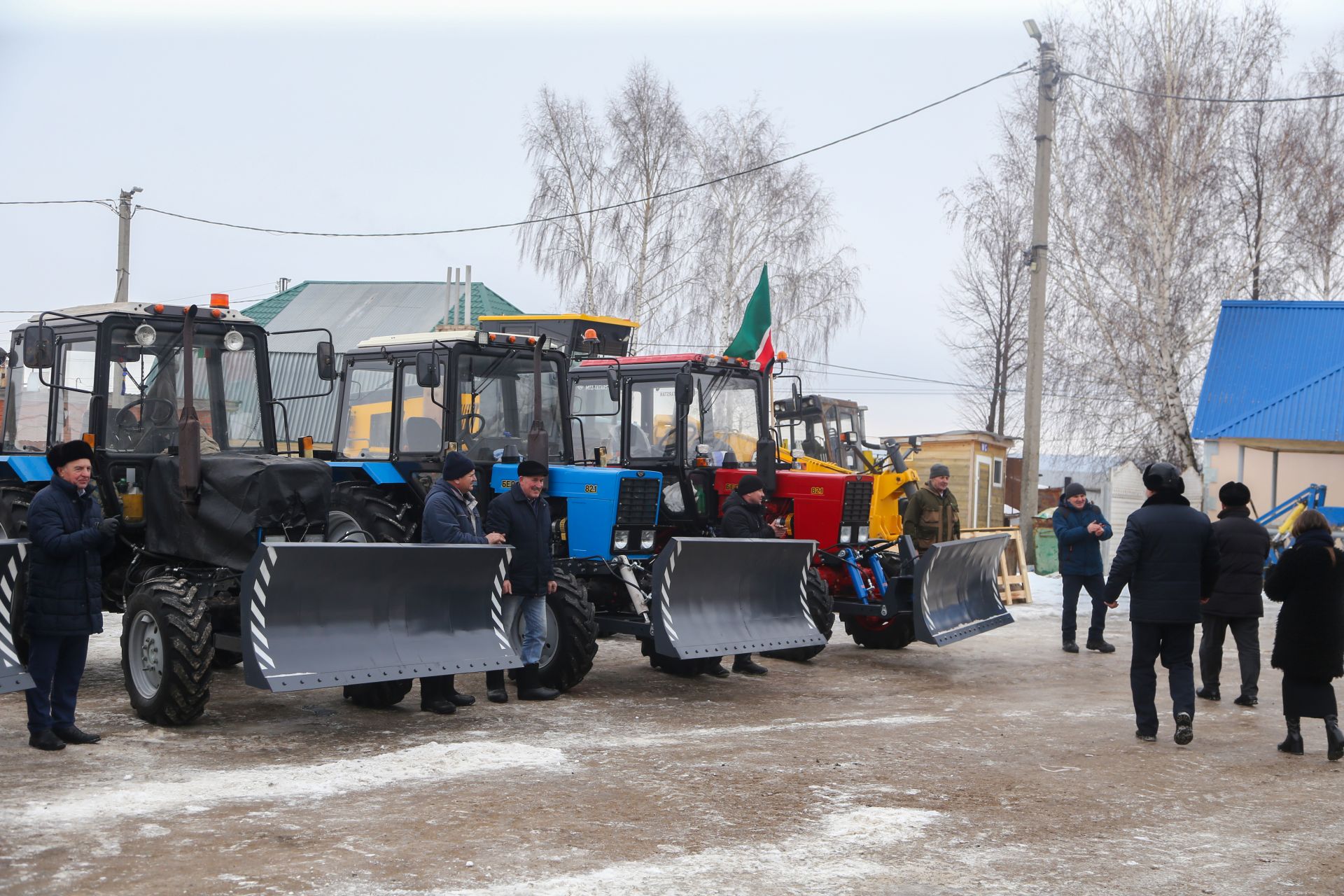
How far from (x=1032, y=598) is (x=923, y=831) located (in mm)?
13690

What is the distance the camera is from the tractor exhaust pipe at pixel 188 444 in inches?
321

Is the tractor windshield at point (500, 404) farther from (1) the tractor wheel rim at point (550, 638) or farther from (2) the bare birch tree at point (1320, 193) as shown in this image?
(2) the bare birch tree at point (1320, 193)

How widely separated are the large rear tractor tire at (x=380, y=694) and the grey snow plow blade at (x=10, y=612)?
2177mm

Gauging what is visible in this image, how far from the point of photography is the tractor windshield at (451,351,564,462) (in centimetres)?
1016

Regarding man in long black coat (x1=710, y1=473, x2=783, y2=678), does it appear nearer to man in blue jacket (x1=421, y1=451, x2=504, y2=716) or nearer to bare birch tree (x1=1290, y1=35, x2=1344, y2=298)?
man in blue jacket (x1=421, y1=451, x2=504, y2=716)

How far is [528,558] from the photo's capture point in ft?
29.2

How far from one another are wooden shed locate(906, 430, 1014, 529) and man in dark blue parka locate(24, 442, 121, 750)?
21577 mm

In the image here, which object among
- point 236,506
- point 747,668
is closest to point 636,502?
point 747,668

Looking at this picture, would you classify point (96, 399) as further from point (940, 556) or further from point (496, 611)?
point (940, 556)

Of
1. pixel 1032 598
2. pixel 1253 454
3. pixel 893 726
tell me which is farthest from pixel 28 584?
pixel 1253 454

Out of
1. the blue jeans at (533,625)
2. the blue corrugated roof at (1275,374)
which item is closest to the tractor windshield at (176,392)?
the blue jeans at (533,625)

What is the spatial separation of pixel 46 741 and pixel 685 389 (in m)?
5.44

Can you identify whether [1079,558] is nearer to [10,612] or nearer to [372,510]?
[372,510]

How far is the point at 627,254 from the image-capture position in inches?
1211
